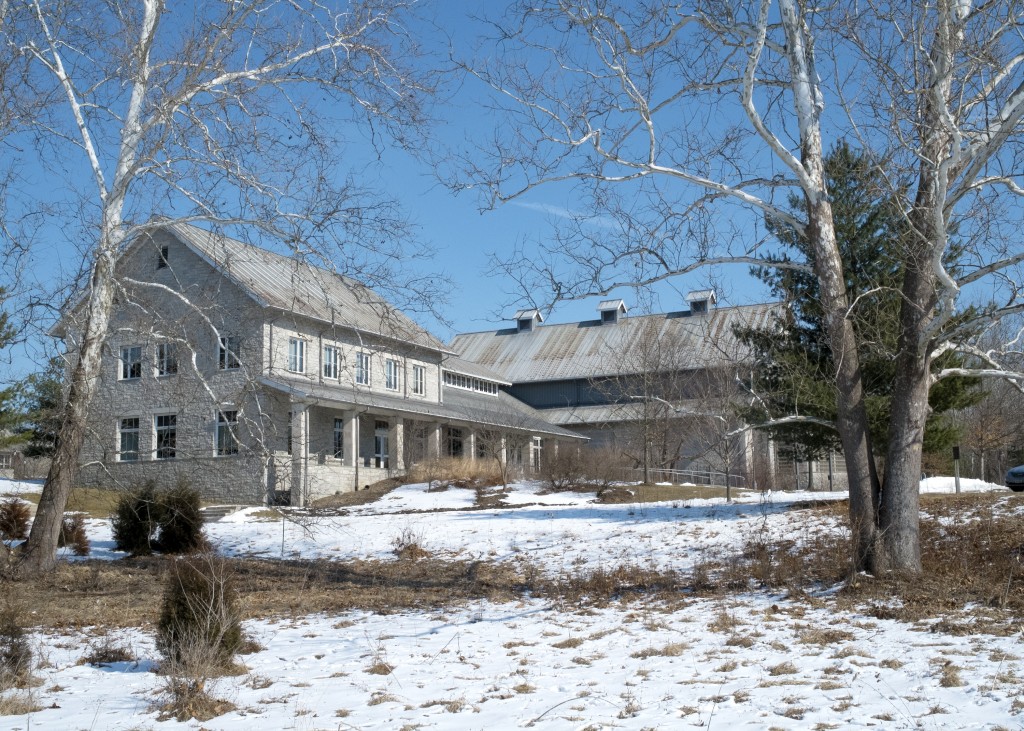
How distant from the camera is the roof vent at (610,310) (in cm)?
4872

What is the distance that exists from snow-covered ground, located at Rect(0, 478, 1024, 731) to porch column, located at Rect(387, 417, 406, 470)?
22.3 meters

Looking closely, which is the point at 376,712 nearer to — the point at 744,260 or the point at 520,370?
the point at 744,260

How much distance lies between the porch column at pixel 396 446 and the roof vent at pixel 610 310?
1829 centimetres

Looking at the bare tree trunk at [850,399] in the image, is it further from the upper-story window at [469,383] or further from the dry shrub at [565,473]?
the upper-story window at [469,383]

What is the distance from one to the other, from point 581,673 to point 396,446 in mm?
26218

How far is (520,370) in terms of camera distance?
48.9 meters

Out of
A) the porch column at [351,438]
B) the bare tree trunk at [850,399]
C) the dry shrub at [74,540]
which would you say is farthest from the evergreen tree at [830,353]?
the porch column at [351,438]

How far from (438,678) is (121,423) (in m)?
28.2

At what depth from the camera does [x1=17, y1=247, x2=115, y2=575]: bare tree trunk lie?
41.2ft

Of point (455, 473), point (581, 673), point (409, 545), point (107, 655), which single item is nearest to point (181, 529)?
point (409, 545)

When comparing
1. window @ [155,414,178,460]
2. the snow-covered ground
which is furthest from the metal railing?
the snow-covered ground

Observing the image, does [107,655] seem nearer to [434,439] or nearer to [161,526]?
[161,526]

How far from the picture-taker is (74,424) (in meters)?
12.6

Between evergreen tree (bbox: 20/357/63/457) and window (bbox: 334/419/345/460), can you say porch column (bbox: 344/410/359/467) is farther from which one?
evergreen tree (bbox: 20/357/63/457)
